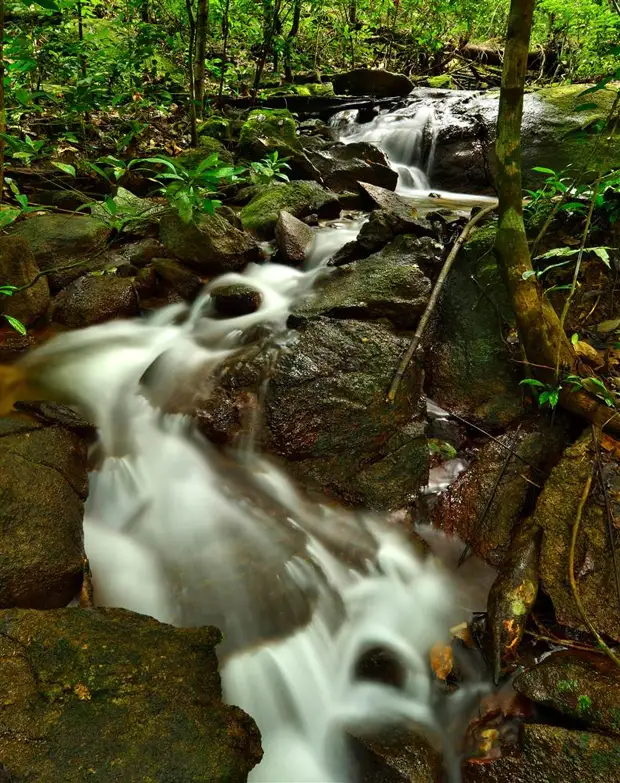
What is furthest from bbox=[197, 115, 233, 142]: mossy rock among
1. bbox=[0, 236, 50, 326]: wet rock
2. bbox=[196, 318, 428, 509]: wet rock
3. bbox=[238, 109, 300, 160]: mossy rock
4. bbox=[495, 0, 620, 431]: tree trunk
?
bbox=[495, 0, 620, 431]: tree trunk

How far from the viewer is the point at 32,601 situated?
2.40m

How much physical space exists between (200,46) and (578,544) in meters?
8.15

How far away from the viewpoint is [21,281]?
4.25 metres

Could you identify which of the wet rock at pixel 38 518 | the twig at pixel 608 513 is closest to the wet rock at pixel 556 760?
the twig at pixel 608 513

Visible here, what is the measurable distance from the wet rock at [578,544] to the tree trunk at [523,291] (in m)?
0.30

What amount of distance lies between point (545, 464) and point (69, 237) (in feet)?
16.9

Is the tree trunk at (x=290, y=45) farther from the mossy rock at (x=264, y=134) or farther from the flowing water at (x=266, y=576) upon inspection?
the flowing water at (x=266, y=576)

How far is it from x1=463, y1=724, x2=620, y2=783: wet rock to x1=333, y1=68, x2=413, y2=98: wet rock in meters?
13.3

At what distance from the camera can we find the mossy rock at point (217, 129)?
842 cm

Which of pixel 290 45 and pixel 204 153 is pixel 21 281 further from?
pixel 290 45

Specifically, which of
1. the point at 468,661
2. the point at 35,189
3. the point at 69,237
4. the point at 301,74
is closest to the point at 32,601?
the point at 468,661

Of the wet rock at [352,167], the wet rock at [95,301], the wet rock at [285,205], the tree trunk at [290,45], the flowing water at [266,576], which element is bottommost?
the flowing water at [266,576]

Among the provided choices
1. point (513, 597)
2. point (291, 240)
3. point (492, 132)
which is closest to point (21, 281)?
point (291, 240)

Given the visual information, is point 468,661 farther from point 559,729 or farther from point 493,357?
point 493,357
